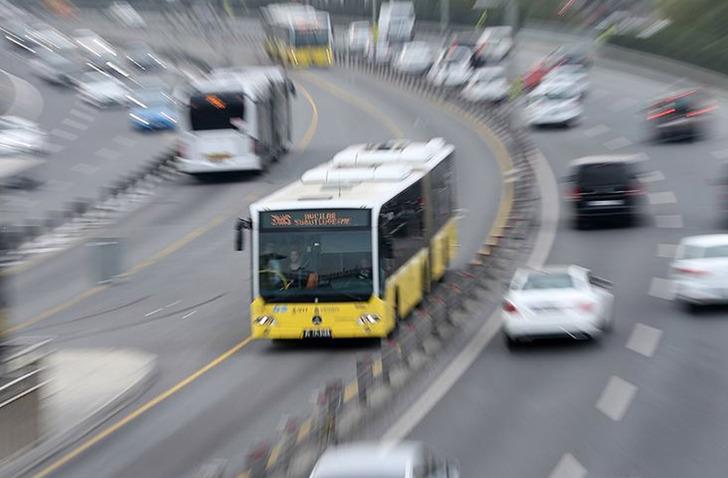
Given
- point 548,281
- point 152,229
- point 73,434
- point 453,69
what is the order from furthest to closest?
point 453,69, point 152,229, point 548,281, point 73,434

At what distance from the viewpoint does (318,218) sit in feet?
78.1

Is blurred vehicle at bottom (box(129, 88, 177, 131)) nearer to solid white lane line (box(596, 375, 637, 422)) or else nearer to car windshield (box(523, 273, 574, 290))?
car windshield (box(523, 273, 574, 290))

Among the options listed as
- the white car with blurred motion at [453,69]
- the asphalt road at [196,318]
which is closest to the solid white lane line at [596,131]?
the asphalt road at [196,318]

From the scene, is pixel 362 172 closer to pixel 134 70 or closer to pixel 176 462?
pixel 176 462

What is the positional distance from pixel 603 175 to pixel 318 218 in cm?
1584

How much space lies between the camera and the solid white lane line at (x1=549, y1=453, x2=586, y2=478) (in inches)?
608

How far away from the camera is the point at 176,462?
1709 centimetres

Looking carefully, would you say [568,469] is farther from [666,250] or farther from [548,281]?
[666,250]

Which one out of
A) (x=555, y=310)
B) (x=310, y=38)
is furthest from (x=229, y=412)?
(x=310, y=38)

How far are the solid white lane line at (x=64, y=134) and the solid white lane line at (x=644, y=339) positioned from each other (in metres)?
40.1

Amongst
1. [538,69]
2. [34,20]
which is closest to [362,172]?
[538,69]

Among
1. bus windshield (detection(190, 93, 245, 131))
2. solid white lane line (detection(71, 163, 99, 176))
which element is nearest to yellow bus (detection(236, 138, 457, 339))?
bus windshield (detection(190, 93, 245, 131))

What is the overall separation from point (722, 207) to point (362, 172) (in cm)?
1327

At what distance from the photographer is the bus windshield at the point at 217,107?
4631cm
